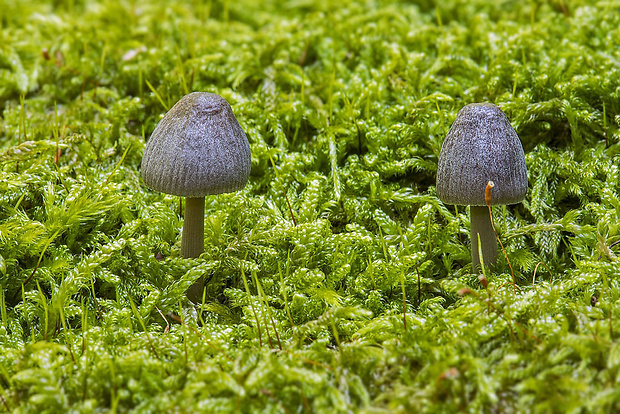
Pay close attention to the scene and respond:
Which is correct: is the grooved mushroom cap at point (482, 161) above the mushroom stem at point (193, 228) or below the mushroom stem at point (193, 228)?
above

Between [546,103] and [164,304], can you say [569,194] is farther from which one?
[164,304]

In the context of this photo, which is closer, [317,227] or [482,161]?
[482,161]

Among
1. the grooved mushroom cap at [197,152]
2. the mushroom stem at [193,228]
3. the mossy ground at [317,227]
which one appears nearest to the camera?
the mossy ground at [317,227]

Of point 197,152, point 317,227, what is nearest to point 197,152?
point 197,152

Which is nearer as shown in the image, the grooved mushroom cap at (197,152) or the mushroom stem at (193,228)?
the grooved mushroom cap at (197,152)

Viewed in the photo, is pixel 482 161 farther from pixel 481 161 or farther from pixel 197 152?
pixel 197 152

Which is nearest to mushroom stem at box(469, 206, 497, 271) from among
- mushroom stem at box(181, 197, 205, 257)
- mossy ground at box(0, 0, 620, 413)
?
mossy ground at box(0, 0, 620, 413)

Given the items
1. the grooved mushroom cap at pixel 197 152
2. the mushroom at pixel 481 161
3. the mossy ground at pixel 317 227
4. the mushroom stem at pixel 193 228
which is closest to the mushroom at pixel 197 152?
the grooved mushroom cap at pixel 197 152

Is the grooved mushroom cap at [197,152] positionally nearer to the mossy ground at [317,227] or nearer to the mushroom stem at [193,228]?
the mushroom stem at [193,228]
